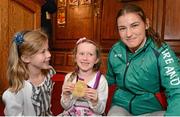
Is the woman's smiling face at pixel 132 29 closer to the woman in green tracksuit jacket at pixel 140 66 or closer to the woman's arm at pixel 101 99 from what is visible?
the woman in green tracksuit jacket at pixel 140 66

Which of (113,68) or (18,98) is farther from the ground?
(113,68)

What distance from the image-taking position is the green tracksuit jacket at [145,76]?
139cm

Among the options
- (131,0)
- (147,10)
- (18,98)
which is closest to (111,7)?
(131,0)

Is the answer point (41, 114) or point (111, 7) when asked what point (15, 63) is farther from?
point (111, 7)

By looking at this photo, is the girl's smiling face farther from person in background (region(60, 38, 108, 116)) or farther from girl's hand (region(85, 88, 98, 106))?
girl's hand (region(85, 88, 98, 106))

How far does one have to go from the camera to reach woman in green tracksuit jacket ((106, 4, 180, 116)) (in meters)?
1.42

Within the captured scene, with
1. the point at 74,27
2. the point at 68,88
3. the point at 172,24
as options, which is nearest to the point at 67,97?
the point at 68,88

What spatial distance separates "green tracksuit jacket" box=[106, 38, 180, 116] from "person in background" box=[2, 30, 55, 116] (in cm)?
40

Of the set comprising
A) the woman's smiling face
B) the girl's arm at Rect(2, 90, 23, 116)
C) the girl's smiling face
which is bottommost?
the girl's arm at Rect(2, 90, 23, 116)

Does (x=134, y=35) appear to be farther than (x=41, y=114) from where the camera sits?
No

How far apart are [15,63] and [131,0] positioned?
2.54 meters

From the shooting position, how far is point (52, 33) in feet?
17.3

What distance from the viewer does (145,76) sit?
150 centimetres

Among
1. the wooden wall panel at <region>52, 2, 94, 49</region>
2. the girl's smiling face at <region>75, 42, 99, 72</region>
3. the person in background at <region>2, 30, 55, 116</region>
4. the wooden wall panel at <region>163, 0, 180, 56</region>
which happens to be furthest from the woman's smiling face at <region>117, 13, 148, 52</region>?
the wooden wall panel at <region>52, 2, 94, 49</region>
